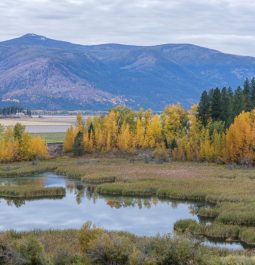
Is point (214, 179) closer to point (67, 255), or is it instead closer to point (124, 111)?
point (67, 255)

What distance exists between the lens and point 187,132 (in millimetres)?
Answer: 107375

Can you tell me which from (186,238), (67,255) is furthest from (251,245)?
(67,255)

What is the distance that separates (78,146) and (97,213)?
55.3m

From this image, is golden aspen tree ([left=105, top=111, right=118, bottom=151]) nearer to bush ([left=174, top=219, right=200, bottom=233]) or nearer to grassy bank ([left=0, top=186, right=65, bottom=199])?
grassy bank ([left=0, top=186, right=65, bottom=199])

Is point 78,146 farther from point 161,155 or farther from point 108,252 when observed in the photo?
point 108,252

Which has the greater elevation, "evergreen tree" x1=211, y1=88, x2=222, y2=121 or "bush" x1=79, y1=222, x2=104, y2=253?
"evergreen tree" x1=211, y1=88, x2=222, y2=121

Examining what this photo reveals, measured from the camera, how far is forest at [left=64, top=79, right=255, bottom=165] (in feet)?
286

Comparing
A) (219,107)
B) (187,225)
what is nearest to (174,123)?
(219,107)

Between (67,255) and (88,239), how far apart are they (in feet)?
12.5

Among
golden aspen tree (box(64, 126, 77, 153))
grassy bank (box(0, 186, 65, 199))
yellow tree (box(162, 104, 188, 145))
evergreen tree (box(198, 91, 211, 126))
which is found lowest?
grassy bank (box(0, 186, 65, 199))

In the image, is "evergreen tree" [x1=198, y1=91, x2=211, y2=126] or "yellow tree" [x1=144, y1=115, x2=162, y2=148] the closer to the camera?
"evergreen tree" [x1=198, y1=91, x2=211, y2=126]

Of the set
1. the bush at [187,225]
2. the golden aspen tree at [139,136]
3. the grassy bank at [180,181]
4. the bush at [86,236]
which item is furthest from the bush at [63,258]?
the golden aspen tree at [139,136]

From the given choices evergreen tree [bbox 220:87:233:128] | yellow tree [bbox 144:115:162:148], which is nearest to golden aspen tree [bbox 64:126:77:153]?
yellow tree [bbox 144:115:162:148]

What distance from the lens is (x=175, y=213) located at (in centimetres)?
A: 4925
